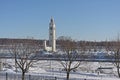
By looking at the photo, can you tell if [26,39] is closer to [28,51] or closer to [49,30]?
[28,51]

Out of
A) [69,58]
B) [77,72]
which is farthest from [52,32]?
[69,58]

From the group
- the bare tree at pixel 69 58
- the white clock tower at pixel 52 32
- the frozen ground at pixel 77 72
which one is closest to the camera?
the bare tree at pixel 69 58

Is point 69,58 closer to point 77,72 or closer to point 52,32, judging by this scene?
point 77,72

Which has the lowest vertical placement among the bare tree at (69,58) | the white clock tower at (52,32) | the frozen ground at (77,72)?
the frozen ground at (77,72)

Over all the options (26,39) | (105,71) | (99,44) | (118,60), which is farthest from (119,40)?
(99,44)

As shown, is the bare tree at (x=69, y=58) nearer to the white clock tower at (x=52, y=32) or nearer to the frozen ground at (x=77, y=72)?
the frozen ground at (x=77, y=72)

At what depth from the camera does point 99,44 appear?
168875mm

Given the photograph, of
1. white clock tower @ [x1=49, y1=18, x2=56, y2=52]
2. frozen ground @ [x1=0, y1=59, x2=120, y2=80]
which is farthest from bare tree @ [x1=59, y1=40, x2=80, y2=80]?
white clock tower @ [x1=49, y1=18, x2=56, y2=52]

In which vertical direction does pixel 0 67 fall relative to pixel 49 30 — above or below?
below

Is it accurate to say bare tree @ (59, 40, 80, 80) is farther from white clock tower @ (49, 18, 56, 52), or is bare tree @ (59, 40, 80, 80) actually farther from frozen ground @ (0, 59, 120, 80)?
white clock tower @ (49, 18, 56, 52)

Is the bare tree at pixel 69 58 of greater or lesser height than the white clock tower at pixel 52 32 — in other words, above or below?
below

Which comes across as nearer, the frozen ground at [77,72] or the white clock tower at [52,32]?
the frozen ground at [77,72]

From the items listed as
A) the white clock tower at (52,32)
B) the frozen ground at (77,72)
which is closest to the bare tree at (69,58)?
the frozen ground at (77,72)

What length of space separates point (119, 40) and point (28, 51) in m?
20.2
